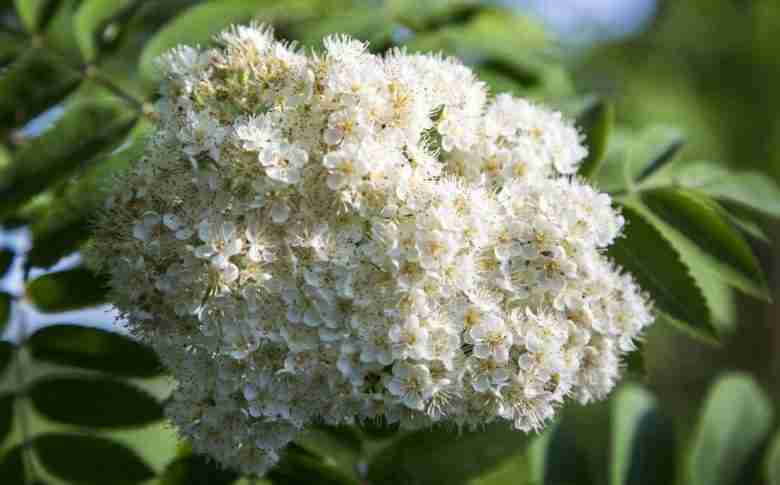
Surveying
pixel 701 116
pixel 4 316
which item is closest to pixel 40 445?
pixel 4 316

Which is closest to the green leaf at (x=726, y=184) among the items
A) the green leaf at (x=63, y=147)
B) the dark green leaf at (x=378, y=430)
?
the dark green leaf at (x=378, y=430)

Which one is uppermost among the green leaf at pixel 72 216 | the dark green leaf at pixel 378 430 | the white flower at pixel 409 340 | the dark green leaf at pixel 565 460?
the green leaf at pixel 72 216

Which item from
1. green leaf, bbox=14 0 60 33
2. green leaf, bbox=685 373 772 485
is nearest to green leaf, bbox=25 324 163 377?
green leaf, bbox=14 0 60 33

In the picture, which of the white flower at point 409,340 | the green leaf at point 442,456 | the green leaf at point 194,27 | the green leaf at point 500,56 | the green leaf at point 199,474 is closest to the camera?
the white flower at point 409,340

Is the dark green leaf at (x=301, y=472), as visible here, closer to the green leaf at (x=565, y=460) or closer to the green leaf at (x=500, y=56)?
the green leaf at (x=565, y=460)

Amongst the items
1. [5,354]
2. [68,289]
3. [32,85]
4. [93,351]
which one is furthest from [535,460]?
[32,85]

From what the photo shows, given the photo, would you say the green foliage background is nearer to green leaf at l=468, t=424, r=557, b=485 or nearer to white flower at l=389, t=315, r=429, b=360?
green leaf at l=468, t=424, r=557, b=485
